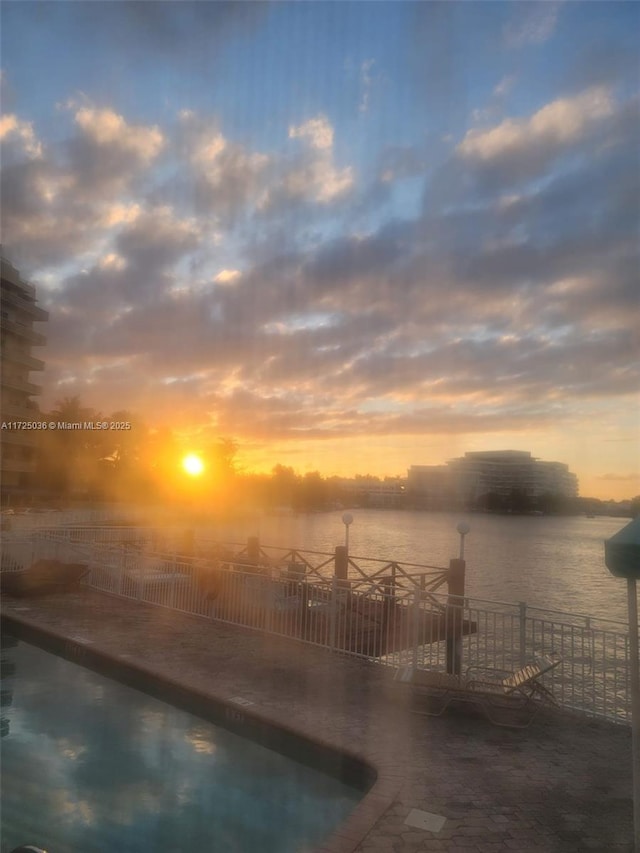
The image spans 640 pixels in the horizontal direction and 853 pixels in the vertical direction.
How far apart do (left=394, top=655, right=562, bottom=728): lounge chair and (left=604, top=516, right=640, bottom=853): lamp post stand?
279 centimetres

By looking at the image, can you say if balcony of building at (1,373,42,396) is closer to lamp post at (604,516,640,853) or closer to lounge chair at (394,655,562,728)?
lounge chair at (394,655,562,728)

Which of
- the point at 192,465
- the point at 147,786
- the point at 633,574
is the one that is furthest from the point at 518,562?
the point at 633,574

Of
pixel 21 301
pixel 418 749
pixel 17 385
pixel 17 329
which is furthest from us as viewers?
pixel 21 301

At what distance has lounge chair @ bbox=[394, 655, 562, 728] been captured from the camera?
7160 millimetres

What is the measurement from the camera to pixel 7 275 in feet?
58.9

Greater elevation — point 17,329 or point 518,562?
point 17,329

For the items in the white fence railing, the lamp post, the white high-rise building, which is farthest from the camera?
the white high-rise building

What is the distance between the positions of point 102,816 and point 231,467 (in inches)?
3937

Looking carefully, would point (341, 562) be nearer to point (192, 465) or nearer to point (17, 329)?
point (17, 329)

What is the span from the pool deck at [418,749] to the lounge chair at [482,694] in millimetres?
168

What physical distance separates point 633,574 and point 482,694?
12.5ft

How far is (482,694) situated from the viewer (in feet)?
23.5

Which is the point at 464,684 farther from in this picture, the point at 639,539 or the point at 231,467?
the point at 231,467

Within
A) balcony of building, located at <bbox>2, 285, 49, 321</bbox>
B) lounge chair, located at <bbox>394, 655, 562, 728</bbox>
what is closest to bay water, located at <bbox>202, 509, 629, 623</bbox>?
lounge chair, located at <bbox>394, 655, 562, 728</bbox>
